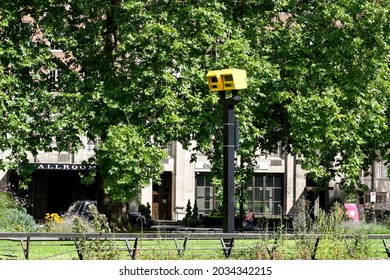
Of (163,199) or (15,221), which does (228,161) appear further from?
(163,199)

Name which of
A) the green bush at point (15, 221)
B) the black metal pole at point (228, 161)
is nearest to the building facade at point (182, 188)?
the green bush at point (15, 221)

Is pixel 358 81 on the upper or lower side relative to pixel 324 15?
lower

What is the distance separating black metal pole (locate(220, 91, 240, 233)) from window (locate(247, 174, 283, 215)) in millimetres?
41381

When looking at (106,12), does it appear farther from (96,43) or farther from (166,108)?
(166,108)

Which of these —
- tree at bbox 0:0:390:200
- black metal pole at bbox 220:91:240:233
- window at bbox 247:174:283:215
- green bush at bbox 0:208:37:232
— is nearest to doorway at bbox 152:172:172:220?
window at bbox 247:174:283:215

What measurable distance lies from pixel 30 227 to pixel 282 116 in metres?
12.3

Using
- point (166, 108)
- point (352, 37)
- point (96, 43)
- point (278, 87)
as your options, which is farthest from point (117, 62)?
point (352, 37)

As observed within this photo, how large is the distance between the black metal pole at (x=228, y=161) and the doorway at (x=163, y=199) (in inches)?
1564

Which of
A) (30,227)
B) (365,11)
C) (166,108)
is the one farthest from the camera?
(365,11)

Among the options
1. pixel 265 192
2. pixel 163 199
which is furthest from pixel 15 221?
pixel 265 192

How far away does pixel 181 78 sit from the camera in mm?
35219

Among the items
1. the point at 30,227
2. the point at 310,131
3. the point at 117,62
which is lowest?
the point at 30,227

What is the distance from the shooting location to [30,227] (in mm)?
32312

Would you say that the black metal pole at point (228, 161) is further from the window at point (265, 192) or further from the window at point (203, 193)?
the window at point (265, 192)
